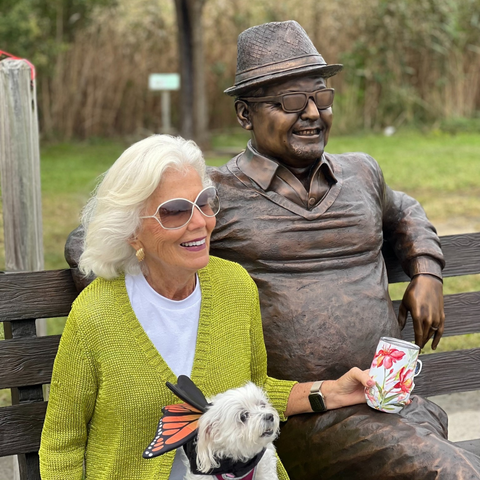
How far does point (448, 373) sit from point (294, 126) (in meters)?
1.26

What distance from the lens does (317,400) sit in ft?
8.28

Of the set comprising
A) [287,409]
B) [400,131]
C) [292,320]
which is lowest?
[400,131]

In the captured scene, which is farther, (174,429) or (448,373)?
(448,373)

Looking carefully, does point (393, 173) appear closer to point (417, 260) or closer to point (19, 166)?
point (417, 260)

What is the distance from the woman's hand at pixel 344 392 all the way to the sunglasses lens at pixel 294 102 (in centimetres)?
89

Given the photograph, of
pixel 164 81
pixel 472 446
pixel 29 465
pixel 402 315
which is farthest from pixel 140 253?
pixel 164 81

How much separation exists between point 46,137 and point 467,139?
7.38m

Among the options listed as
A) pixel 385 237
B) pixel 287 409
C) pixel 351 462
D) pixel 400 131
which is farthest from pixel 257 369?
pixel 400 131

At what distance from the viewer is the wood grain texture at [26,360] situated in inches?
108

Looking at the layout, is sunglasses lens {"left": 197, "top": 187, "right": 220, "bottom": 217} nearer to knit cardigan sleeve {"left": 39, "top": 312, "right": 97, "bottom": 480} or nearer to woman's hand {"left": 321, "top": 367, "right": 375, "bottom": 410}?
knit cardigan sleeve {"left": 39, "top": 312, "right": 97, "bottom": 480}

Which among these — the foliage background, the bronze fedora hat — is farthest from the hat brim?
the foliage background

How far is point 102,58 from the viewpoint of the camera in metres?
14.3

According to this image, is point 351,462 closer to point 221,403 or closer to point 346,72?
point 221,403

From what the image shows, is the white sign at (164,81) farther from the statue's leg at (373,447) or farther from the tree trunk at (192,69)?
the statue's leg at (373,447)
